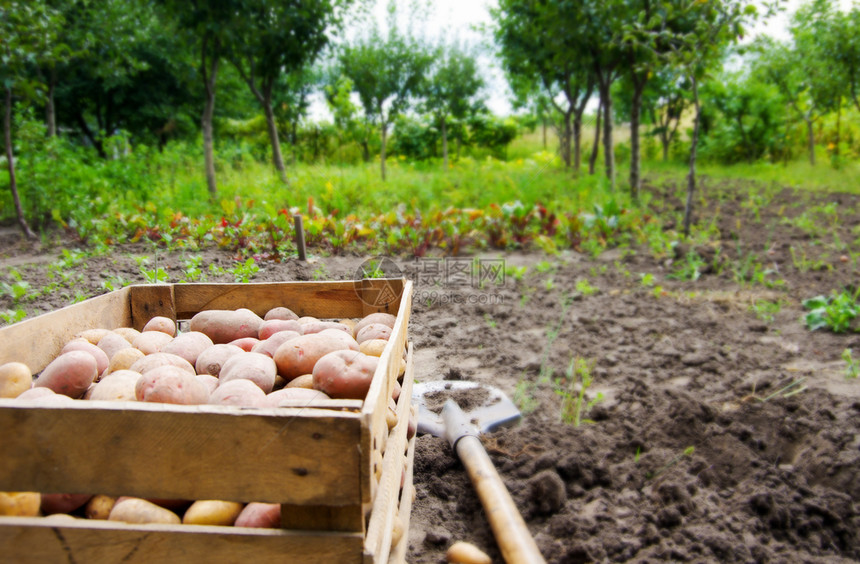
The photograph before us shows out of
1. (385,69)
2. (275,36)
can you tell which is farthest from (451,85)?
(275,36)

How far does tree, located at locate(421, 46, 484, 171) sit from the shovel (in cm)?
1817

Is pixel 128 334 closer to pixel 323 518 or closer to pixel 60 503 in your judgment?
pixel 60 503

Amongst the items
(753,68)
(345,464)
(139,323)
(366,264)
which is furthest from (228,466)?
(753,68)

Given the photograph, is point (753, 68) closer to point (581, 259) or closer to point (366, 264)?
point (581, 259)

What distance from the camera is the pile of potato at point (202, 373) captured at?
1.12 m

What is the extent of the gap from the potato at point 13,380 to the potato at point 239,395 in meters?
0.48

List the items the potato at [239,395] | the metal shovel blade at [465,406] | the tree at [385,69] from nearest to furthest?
the potato at [239,395], the metal shovel blade at [465,406], the tree at [385,69]

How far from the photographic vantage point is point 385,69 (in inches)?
552

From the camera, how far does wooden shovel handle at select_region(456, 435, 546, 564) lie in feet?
4.49

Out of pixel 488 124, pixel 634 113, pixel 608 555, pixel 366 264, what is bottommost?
pixel 608 555

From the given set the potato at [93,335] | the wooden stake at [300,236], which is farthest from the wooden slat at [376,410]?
the wooden stake at [300,236]

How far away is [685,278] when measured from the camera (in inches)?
191

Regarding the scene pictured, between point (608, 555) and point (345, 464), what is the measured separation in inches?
39.1
